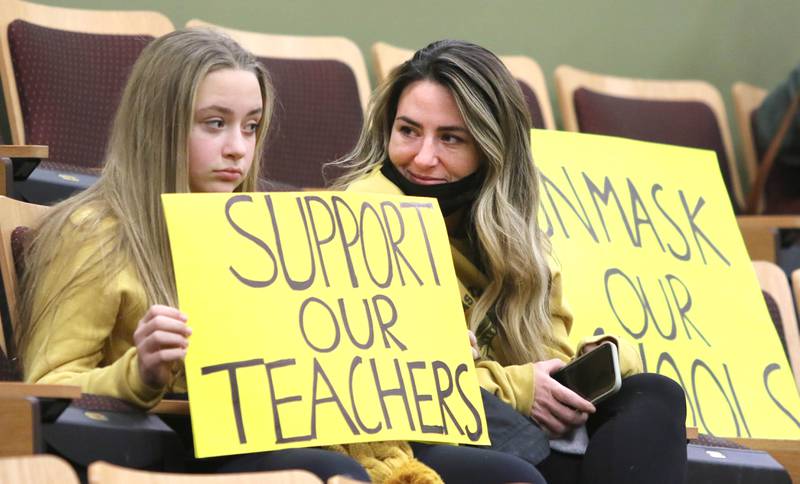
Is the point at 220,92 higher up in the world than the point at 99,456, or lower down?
higher up

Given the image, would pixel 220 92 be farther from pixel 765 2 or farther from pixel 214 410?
pixel 765 2

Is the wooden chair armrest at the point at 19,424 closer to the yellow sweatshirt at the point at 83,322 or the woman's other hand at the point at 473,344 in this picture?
the yellow sweatshirt at the point at 83,322

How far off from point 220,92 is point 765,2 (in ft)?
9.87

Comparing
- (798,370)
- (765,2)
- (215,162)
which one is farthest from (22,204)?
(765,2)

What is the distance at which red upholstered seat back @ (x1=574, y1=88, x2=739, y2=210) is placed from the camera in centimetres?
373

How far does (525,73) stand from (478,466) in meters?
2.09

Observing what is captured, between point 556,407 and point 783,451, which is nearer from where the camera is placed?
point 556,407

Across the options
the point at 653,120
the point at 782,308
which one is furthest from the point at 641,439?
the point at 653,120

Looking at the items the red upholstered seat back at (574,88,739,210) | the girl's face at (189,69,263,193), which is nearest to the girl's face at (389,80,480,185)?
the girl's face at (189,69,263,193)

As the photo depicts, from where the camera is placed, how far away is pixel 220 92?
78.3 inches

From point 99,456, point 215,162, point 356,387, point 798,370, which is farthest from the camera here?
point 798,370

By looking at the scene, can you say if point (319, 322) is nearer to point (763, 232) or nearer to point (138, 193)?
point (138, 193)

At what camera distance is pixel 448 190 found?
2156mm

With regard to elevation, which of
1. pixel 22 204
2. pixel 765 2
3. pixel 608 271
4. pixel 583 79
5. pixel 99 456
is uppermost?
pixel 765 2
